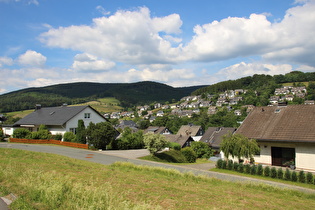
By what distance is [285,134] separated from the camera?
850 inches

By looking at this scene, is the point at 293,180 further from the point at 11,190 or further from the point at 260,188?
the point at 11,190

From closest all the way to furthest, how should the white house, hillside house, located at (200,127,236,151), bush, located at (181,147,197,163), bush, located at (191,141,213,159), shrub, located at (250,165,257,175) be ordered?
shrub, located at (250,165,257,175)
bush, located at (181,147,197,163)
the white house
bush, located at (191,141,213,159)
hillside house, located at (200,127,236,151)

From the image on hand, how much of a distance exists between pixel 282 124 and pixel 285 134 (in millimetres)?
1682

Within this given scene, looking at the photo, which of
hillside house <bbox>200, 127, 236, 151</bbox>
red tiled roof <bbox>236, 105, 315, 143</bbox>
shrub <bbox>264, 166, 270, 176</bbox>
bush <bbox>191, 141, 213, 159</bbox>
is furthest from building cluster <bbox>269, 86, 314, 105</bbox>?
shrub <bbox>264, 166, 270, 176</bbox>

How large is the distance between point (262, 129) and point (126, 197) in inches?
Result: 776

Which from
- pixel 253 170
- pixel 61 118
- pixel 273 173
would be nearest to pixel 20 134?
pixel 61 118

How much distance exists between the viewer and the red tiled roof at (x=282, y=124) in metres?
20.8

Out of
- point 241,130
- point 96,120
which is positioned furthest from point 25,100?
point 241,130

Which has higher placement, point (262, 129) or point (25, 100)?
point (25, 100)

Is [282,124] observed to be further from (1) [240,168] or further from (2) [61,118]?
(2) [61,118]

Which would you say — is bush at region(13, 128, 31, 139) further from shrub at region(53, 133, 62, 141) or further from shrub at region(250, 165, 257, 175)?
shrub at region(250, 165, 257, 175)

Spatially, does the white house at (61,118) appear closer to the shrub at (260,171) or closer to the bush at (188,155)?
the bush at (188,155)

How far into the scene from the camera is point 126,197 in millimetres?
8195

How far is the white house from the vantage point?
3866 centimetres
